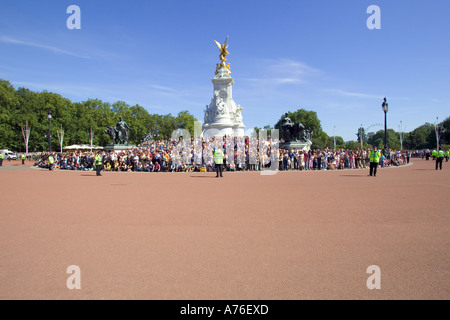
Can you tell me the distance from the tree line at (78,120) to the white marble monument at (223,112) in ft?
57.9

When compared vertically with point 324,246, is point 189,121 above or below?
above

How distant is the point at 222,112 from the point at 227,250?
3947cm

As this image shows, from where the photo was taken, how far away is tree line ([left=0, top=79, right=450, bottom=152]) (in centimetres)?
6481

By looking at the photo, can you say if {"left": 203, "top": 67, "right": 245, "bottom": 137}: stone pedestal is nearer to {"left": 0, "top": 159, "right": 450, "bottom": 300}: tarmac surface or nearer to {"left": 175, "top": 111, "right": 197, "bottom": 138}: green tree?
{"left": 0, "top": 159, "right": 450, "bottom": 300}: tarmac surface

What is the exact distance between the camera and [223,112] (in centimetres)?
4369

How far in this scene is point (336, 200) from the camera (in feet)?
31.2

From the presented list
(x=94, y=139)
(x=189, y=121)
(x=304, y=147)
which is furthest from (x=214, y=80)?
(x=189, y=121)

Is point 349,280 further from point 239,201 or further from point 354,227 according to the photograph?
point 239,201

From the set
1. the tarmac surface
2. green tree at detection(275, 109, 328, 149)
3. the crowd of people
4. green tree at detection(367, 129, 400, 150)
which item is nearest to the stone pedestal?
the crowd of people

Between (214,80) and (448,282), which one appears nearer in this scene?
(448,282)

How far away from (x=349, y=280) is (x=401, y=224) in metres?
3.34

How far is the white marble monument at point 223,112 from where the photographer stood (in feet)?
142

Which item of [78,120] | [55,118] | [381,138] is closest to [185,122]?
[78,120]

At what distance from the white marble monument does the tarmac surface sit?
34629 mm
